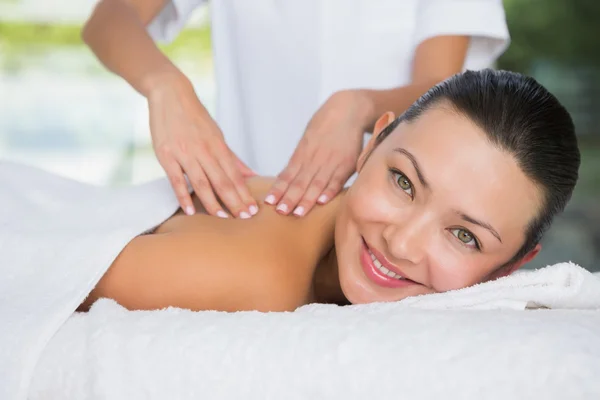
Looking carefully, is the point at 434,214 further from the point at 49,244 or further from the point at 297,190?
the point at 49,244

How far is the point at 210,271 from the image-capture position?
3.20 feet

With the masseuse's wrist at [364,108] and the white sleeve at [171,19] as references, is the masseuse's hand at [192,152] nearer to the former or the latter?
the masseuse's wrist at [364,108]

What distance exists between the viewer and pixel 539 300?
97 cm

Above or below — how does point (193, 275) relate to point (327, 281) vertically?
above

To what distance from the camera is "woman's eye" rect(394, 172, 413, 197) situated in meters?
1.11

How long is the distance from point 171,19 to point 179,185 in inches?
32.5

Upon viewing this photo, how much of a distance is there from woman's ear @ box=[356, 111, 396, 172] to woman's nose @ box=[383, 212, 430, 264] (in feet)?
0.74

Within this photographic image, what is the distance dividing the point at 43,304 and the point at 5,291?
87 millimetres

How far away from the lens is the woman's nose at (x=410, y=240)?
1.04 metres

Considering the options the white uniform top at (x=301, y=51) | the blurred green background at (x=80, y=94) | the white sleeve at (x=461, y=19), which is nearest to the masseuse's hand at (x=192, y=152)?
the white uniform top at (x=301, y=51)

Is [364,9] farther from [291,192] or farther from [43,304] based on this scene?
[43,304]

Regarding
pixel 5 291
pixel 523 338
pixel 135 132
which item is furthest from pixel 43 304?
pixel 135 132

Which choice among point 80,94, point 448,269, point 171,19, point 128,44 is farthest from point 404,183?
point 80,94

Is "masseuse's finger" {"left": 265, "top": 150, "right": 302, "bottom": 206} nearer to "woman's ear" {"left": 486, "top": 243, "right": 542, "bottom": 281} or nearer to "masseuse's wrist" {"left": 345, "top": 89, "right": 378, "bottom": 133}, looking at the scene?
"masseuse's wrist" {"left": 345, "top": 89, "right": 378, "bottom": 133}
